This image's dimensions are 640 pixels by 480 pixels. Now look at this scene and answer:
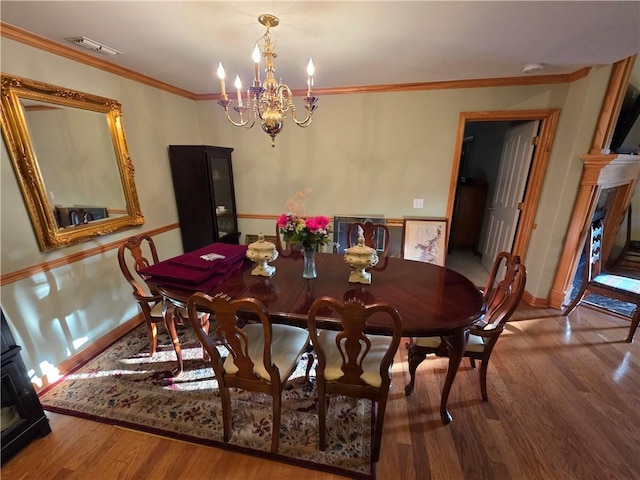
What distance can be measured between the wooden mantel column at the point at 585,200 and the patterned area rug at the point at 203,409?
255 centimetres

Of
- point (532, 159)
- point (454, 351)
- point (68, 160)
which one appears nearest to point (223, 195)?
point (68, 160)

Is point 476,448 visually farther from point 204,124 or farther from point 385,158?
point 204,124

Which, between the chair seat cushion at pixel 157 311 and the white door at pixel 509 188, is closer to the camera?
the chair seat cushion at pixel 157 311

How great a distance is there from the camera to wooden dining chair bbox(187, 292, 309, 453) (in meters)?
1.17

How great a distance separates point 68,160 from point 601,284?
4730 millimetres

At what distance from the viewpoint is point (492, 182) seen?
14.1ft

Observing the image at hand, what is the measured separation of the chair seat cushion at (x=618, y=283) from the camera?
2371 mm

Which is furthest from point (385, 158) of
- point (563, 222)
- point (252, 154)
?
point (563, 222)

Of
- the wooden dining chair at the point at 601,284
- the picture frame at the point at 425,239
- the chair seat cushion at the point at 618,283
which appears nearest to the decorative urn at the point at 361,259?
the picture frame at the point at 425,239

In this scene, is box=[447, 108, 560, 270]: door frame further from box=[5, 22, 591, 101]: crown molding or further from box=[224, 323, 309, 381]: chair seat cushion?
box=[224, 323, 309, 381]: chair seat cushion

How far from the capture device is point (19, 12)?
147 centimetres

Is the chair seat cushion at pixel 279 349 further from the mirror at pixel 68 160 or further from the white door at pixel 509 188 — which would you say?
the white door at pixel 509 188

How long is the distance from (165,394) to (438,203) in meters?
3.15

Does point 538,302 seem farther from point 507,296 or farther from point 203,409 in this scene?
point 203,409
